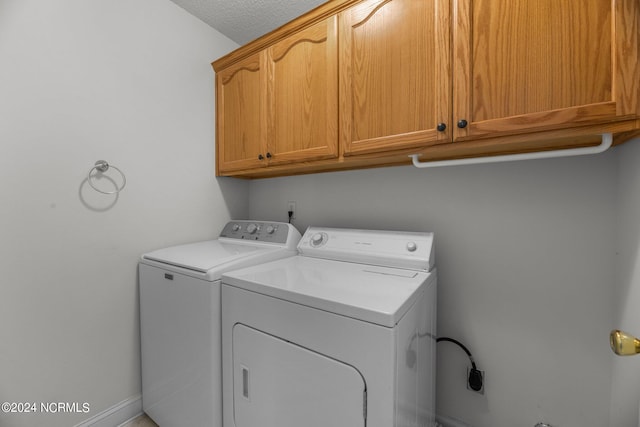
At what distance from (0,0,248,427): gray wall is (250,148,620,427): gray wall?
1441 millimetres

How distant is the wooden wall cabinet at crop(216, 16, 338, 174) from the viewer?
136 cm

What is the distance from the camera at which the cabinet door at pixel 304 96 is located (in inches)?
52.7

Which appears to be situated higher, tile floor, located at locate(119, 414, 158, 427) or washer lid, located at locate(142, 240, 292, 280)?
washer lid, located at locate(142, 240, 292, 280)

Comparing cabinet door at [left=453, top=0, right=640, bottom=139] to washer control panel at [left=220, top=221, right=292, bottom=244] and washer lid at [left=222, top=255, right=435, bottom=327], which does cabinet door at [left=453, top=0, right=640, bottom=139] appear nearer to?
washer lid at [left=222, top=255, right=435, bottom=327]

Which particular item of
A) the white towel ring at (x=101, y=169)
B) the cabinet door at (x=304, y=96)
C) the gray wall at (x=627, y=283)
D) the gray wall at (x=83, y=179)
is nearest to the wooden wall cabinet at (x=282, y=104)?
the cabinet door at (x=304, y=96)

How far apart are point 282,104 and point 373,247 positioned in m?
0.96

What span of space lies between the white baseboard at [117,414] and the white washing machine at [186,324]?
0.18 feet

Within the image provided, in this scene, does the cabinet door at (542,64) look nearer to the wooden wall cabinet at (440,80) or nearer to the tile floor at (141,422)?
the wooden wall cabinet at (440,80)

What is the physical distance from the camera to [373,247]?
4.55 ft

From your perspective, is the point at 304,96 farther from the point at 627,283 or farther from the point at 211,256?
the point at 627,283

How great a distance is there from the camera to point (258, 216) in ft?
7.20

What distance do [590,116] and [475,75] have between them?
1.21 ft

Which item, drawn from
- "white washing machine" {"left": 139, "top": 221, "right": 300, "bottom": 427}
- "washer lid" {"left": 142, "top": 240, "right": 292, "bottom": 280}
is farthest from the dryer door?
"washer lid" {"left": 142, "top": 240, "right": 292, "bottom": 280}

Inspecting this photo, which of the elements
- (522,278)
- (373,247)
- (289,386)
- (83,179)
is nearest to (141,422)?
(289,386)
